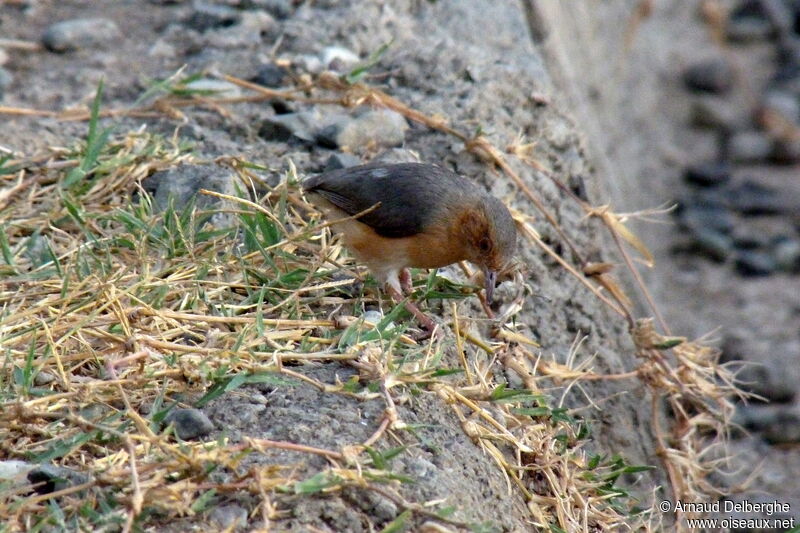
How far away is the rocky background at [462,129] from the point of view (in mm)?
4457

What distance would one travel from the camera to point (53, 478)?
2.98 m

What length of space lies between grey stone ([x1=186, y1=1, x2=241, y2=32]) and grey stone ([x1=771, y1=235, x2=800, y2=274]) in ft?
16.9

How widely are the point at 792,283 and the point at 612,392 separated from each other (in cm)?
462

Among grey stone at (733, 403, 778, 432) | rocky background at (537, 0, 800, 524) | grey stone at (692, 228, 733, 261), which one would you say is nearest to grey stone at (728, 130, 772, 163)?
rocky background at (537, 0, 800, 524)

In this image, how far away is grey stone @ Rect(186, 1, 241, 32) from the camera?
6.23 metres

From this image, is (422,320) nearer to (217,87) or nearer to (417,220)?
(417,220)

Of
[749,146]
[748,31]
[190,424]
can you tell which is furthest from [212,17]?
[748,31]

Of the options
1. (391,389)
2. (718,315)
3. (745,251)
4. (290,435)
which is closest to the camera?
(290,435)

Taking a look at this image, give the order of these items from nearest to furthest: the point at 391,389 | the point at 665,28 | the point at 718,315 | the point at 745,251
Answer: the point at 391,389, the point at 718,315, the point at 745,251, the point at 665,28

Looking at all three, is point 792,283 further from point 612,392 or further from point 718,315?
point 612,392

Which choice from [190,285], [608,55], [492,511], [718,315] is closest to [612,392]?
[492,511]

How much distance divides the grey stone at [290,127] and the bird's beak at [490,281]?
128 cm

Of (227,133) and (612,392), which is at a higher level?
(227,133)

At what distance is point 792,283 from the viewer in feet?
29.1
